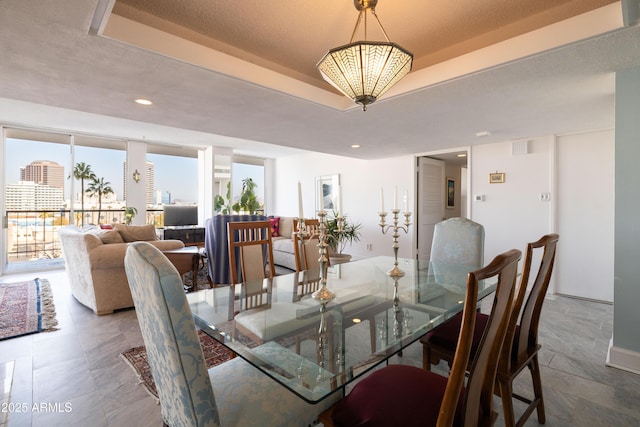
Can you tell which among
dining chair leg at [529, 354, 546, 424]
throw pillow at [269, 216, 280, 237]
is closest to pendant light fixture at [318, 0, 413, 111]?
dining chair leg at [529, 354, 546, 424]

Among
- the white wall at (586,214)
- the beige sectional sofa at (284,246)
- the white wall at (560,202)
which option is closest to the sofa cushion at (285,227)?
the beige sectional sofa at (284,246)

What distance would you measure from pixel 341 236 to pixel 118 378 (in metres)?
4.29

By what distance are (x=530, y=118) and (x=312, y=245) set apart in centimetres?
265

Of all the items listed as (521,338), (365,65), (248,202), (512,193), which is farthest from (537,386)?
(248,202)

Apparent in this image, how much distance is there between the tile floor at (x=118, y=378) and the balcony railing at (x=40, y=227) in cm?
341

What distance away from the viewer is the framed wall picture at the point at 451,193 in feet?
20.9

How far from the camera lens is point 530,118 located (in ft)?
10.6

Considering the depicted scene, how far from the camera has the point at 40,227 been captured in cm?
562

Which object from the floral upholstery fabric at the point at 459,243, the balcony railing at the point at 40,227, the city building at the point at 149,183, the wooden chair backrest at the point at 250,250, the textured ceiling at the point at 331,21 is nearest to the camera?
the textured ceiling at the point at 331,21

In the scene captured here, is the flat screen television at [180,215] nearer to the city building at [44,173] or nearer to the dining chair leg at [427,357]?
the city building at [44,173]

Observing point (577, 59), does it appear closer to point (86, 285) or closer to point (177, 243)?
point (177, 243)

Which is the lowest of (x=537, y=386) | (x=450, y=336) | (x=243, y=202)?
(x=537, y=386)

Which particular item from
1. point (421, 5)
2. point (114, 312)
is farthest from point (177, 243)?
point (421, 5)

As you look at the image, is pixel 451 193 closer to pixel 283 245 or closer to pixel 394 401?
pixel 283 245
